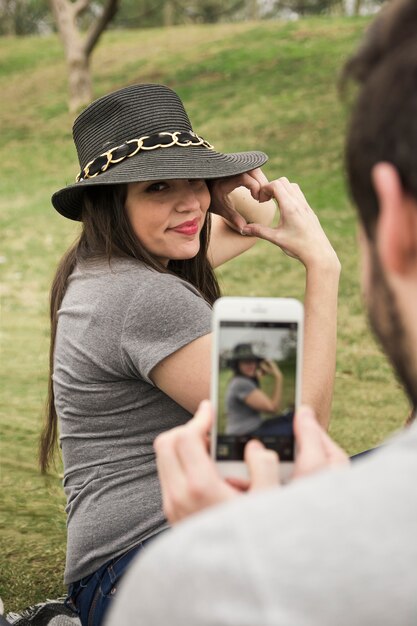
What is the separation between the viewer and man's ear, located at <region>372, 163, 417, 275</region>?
1113 mm

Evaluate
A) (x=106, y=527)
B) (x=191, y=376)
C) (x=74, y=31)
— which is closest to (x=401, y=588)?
(x=191, y=376)

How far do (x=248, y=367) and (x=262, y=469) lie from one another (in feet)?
0.83

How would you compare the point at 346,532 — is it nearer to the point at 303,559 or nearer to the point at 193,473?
the point at 303,559

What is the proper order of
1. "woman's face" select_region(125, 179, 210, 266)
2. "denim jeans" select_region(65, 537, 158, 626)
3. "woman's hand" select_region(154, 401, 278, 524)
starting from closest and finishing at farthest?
"woman's hand" select_region(154, 401, 278, 524)
"denim jeans" select_region(65, 537, 158, 626)
"woman's face" select_region(125, 179, 210, 266)

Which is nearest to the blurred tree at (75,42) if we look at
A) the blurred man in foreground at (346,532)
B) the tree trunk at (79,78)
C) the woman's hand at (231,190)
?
the tree trunk at (79,78)

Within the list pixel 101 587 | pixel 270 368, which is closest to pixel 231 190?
pixel 101 587

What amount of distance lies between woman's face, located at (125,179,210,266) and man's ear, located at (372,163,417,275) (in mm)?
1649

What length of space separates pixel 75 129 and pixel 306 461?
1820mm

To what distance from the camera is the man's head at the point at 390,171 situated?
1.12m

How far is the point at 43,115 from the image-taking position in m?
17.1

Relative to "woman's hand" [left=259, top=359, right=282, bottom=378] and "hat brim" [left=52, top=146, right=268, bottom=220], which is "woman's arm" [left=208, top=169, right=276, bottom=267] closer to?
"hat brim" [left=52, top=146, right=268, bottom=220]

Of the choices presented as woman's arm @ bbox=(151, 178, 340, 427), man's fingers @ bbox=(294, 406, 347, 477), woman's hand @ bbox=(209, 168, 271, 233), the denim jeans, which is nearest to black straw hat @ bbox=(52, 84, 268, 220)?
woman's hand @ bbox=(209, 168, 271, 233)

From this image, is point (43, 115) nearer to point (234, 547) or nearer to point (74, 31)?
point (74, 31)

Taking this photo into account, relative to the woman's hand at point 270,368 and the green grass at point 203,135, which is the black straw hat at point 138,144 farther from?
the green grass at point 203,135
